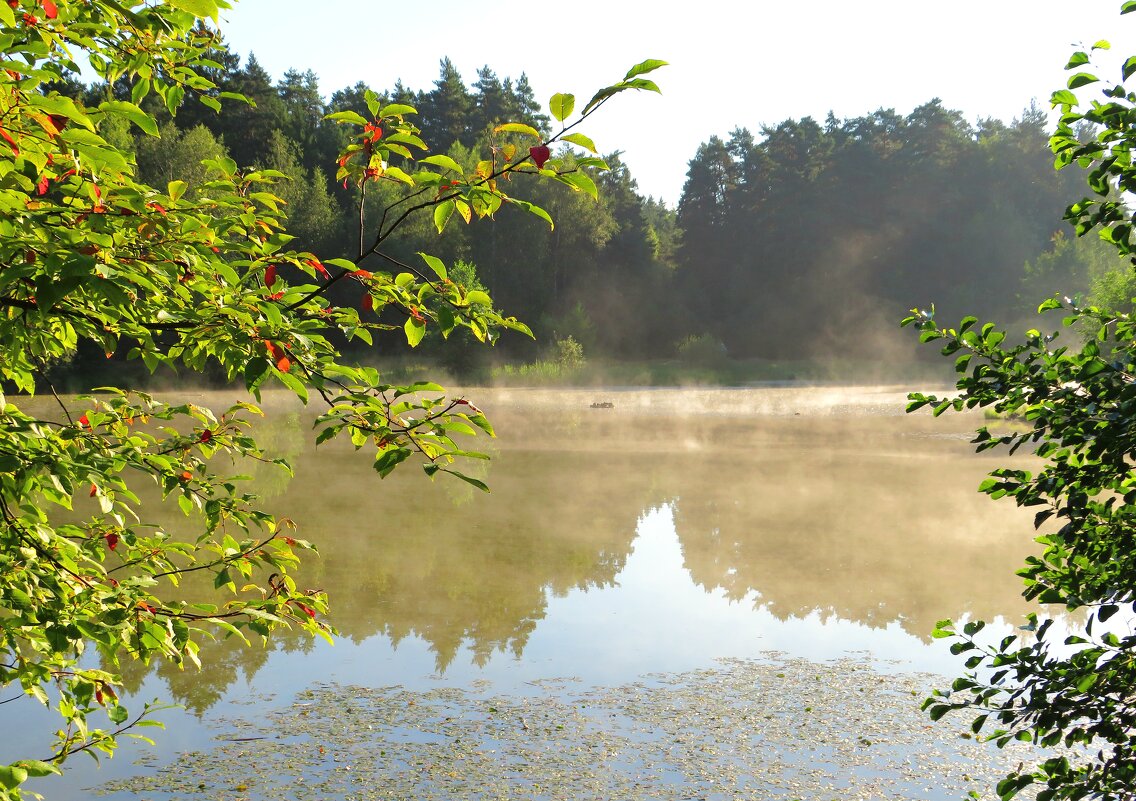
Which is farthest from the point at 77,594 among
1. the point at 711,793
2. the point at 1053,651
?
the point at 1053,651

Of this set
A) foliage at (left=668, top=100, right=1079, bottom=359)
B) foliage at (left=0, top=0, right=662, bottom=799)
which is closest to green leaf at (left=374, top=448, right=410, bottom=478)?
foliage at (left=0, top=0, right=662, bottom=799)

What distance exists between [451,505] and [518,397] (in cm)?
1701

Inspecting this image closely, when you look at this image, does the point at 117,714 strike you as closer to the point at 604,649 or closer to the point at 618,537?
the point at 604,649

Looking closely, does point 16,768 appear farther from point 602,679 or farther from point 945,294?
point 945,294

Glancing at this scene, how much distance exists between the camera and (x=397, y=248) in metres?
44.4

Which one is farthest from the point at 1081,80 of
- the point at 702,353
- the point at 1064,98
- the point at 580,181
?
the point at 702,353

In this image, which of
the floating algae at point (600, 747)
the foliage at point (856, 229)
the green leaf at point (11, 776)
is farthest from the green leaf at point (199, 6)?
the foliage at point (856, 229)

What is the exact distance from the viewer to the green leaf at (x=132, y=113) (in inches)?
83.7

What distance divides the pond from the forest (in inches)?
1374

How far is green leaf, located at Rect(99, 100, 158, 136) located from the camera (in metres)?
2.12

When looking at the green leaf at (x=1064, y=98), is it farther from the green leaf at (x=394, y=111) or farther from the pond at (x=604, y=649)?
the pond at (x=604, y=649)

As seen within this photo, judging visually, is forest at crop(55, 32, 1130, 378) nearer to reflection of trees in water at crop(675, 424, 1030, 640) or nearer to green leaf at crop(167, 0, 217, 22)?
reflection of trees in water at crop(675, 424, 1030, 640)

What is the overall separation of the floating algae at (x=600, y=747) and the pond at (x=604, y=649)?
0.06ft

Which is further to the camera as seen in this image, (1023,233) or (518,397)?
(1023,233)
